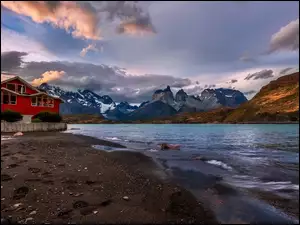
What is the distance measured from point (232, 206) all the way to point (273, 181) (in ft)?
22.4

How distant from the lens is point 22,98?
57969mm

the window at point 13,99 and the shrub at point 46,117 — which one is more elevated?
the window at point 13,99

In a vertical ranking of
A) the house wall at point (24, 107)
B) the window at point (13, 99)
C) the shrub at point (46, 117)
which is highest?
the window at point (13, 99)

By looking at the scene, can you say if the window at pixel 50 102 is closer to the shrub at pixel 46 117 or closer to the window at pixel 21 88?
the shrub at pixel 46 117

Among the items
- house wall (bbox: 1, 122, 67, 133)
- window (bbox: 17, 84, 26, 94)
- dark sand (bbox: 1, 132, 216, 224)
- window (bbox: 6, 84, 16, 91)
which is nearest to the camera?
dark sand (bbox: 1, 132, 216, 224)

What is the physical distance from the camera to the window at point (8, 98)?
5485 cm

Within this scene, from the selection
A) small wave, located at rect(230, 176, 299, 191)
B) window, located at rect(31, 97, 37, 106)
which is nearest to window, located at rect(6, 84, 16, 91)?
window, located at rect(31, 97, 37, 106)

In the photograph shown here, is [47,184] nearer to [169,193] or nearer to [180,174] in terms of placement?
[169,193]

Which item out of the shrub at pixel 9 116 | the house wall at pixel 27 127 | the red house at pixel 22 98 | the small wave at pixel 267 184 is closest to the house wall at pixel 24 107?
the red house at pixel 22 98

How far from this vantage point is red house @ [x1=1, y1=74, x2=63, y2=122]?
2175 inches

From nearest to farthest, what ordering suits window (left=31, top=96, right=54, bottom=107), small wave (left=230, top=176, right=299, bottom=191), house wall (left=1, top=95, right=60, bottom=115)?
1. small wave (left=230, top=176, right=299, bottom=191)
2. house wall (left=1, top=95, right=60, bottom=115)
3. window (left=31, top=96, right=54, bottom=107)

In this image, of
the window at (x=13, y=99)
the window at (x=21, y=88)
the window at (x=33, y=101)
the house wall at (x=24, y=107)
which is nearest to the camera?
the house wall at (x=24, y=107)

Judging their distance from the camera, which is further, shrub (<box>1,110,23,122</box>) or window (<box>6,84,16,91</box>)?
window (<box>6,84,16,91</box>)

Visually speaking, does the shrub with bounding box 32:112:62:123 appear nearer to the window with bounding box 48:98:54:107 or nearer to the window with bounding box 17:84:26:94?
the window with bounding box 48:98:54:107
